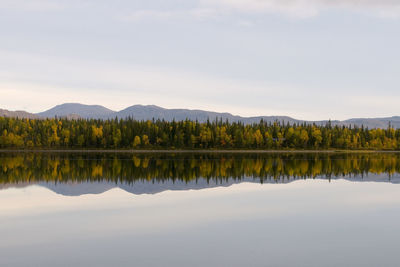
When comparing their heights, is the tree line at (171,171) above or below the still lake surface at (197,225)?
below

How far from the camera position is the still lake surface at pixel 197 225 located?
59.6 ft

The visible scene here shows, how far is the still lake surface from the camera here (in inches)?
715

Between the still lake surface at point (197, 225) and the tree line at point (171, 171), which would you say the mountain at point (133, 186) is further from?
the tree line at point (171, 171)

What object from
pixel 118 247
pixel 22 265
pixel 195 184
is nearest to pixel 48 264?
pixel 22 265

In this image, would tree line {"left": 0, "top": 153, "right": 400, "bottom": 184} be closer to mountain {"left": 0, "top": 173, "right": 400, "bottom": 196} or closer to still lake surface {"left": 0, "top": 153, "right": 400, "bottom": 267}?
mountain {"left": 0, "top": 173, "right": 400, "bottom": 196}

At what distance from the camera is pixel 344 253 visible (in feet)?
61.5

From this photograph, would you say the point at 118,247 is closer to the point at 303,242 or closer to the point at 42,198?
the point at 303,242

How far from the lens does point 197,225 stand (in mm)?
24984

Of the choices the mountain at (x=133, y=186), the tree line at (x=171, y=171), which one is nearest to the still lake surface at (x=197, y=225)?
the mountain at (x=133, y=186)

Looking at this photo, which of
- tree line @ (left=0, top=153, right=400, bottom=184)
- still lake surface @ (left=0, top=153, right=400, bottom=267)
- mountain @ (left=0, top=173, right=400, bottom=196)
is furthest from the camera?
tree line @ (left=0, top=153, right=400, bottom=184)

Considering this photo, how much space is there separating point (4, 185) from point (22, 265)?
30202mm

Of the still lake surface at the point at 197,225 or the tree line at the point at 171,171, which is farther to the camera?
the tree line at the point at 171,171

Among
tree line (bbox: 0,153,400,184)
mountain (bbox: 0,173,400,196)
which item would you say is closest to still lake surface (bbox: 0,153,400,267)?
mountain (bbox: 0,173,400,196)

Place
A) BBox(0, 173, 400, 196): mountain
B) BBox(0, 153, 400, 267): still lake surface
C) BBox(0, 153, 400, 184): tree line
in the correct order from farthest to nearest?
1. BBox(0, 153, 400, 184): tree line
2. BBox(0, 173, 400, 196): mountain
3. BBox(0, 153, 400, 267): still lake surface
